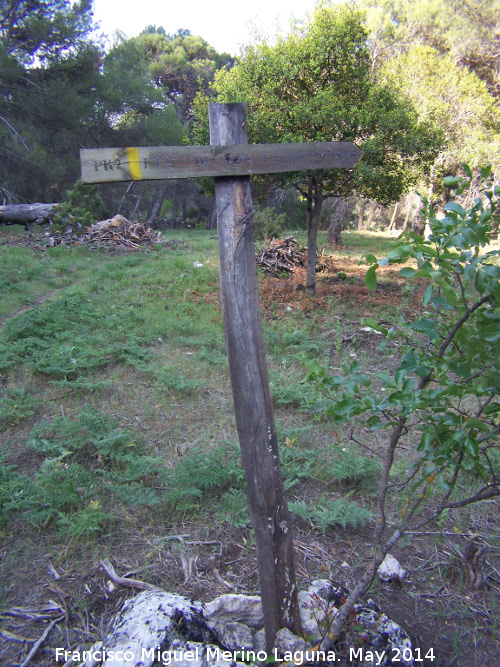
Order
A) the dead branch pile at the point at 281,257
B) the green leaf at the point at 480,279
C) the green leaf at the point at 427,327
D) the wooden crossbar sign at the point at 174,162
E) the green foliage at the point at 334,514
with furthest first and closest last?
the dead branch pile at the point at 281,257 < the green foliage at the point at 334,514 < the wooden crossbar sign at the point at 174,162 < the green leaf at the point at 427,327 < the green leaf at the point at 480,279

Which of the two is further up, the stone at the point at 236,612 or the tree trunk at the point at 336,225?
the tree trunk at the point at 336,225

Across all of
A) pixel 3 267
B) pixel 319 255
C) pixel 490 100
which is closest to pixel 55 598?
pixel 3 267

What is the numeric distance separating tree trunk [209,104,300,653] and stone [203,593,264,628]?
0.20 m

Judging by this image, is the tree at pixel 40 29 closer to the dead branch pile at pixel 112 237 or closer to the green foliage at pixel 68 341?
the dead branch pile at pixel 112 237

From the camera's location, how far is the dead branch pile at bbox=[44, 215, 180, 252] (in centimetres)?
1422

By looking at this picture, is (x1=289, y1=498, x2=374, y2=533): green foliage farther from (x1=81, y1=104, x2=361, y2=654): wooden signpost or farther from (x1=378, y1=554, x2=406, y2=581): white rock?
(x1=81, y1=104, x2=361, y2=654): wooden signpost

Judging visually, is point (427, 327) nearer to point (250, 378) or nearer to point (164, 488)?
point (250, 378)

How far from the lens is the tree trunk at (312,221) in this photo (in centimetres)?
858

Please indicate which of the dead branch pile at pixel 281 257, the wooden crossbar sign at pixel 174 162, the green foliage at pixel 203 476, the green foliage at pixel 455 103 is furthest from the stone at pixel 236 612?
the green foliage at pixel 455 103

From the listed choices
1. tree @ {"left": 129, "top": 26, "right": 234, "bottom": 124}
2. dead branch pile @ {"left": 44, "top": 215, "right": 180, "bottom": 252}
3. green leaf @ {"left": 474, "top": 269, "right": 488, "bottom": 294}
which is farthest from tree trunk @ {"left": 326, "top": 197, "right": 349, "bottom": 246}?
green leaf @ {"left": 474, "top": 269, "right": 488, "bottom": 294}

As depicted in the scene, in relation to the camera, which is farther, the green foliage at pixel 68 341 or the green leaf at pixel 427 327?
the green foliage at pixel 68 341

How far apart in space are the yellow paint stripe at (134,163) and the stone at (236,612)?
80.3 inches

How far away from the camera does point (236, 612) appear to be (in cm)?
222

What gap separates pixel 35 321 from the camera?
6344 millimetres
